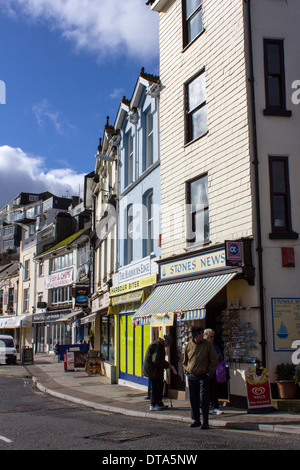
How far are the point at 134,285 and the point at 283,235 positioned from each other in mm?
6996

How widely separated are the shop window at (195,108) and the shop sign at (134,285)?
4514mm

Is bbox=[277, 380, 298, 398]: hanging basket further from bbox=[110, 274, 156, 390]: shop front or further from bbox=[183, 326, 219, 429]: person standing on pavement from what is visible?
bbox=[110, 274, 156, 390]: shop front

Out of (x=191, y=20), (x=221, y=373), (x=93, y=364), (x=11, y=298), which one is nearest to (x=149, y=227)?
(x=191, y=20)

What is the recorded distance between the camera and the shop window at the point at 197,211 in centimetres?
1341

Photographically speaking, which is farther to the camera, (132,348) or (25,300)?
(25,300)

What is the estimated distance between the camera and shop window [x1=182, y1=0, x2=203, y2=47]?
579 inches

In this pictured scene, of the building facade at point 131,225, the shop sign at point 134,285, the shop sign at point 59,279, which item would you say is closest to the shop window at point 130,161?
the building facade at point 131,225

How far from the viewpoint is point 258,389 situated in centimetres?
1004

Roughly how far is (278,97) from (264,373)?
6819mm

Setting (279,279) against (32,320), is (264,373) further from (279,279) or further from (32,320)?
(32,320)

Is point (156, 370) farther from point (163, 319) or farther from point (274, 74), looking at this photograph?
point (274, 74)

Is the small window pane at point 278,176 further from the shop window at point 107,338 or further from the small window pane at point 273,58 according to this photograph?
the shop window at point 107,338

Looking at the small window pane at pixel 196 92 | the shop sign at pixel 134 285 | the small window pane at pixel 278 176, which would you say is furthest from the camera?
the shop sign at pixel 134 285
